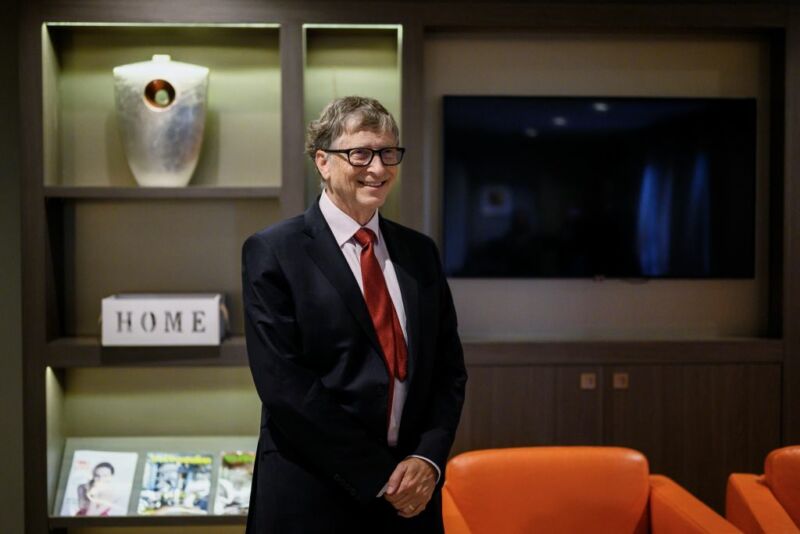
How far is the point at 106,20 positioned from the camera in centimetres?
312

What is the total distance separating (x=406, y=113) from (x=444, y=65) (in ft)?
1.25

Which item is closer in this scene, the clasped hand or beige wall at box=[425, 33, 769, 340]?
the clasped hand

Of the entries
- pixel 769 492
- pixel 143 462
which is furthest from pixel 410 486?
pixel 143 462

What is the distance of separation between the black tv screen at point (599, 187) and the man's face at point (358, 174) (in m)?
1.53

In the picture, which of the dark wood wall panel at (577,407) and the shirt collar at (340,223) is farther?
the dark wood wall panel at (577,407)

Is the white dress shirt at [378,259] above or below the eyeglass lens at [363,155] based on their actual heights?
below

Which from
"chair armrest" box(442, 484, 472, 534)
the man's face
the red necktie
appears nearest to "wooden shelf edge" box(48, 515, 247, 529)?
"chair armrest" box(442, 484, 472, 534)

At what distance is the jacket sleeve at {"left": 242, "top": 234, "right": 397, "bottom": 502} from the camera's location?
1.75m

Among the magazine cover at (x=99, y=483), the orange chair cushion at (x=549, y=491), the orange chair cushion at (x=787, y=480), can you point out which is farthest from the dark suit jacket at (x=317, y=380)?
the magazine cover at (x=99, y=483)

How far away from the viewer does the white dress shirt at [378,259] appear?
1855mm

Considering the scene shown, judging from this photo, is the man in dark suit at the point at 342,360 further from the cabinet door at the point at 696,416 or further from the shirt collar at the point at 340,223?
the cabinet door at the point at 696,416

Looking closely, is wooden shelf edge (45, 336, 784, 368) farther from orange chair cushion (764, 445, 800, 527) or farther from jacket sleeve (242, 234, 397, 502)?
jacket sleeve (242, 234, 397, 502)

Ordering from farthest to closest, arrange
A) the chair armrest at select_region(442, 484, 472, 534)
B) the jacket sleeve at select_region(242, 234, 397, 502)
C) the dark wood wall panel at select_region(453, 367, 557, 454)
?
the dark wood wall panel at select_region(453, 367, 557, 454), the chair armrest at select_region(442, 484, 472, 534), the jacket sleeve at select_region(242, 234, 397, 502)

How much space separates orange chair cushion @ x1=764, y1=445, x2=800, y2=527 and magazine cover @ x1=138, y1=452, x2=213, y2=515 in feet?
6.29
